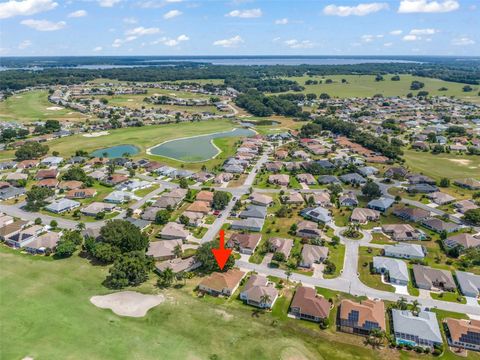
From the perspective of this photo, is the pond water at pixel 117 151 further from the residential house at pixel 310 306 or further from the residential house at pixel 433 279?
the residential house at pixel 433 279

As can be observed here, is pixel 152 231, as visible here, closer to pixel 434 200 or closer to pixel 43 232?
pixel 43 232

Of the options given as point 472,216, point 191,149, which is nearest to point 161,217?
point 191,149

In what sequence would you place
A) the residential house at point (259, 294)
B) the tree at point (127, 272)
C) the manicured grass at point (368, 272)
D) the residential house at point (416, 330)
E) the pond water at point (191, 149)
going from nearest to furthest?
the residential house at point (416, 330) < the residential house at point (259, 294) < the tree at point (127, 272) < the manicured grass at point (368, 272) < the pond water at point (191, 149)

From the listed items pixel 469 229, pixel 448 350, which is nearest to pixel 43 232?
pixel 448 350

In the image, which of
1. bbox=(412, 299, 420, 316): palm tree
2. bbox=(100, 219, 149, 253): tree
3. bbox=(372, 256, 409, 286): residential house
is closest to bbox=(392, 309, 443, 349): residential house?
bbox=(412, 299, 420, 316): palm tree

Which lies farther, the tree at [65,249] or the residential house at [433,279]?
the tree at [65,249]

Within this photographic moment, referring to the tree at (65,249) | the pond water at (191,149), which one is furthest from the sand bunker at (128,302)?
the pond water at (191,149)
